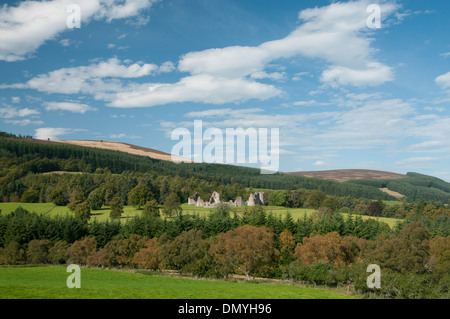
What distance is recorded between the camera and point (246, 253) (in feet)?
174

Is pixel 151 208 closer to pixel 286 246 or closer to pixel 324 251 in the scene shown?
pixel 286 246

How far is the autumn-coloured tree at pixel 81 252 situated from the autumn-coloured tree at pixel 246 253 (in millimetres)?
25869

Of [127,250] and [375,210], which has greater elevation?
[375,210]

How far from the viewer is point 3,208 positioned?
10794 cm

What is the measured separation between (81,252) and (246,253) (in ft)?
109

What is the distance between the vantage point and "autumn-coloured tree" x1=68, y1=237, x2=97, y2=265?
62469 mm

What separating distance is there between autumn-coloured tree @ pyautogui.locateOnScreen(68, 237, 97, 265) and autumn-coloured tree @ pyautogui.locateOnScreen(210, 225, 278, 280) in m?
25.9

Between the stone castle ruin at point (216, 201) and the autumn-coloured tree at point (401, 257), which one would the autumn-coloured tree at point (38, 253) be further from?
the stone castle ruin at point (216, 201)

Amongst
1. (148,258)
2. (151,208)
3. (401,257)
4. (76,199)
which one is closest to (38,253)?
(148,258)
